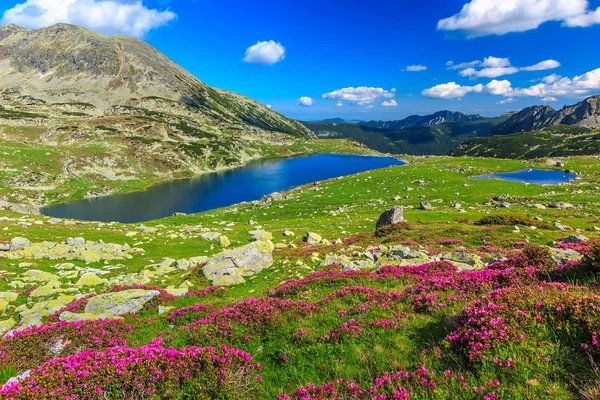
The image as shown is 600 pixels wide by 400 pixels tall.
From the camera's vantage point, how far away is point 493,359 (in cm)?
534

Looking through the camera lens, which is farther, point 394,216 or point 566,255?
point 394,216

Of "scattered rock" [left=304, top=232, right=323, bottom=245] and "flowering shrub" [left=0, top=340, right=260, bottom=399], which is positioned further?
"scattered rock" [left=304, top=232, right=323, bottom=245]

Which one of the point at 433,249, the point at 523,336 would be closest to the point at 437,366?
the point at 523,336

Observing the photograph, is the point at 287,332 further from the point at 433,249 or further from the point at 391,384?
the point at 433,249

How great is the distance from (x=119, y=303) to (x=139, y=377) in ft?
34.1

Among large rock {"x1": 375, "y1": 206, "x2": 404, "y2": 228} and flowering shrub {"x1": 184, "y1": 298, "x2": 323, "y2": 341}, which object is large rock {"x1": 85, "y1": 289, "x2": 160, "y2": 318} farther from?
large rock {"x1": 375, "y1": 206, "x2": 404, "y2": 228}

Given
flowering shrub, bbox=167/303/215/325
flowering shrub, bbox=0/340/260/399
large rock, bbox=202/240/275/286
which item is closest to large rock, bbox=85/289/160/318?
flowering shrub, bbox=167/303/215/325

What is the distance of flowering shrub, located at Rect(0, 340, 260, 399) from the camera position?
5633 mm

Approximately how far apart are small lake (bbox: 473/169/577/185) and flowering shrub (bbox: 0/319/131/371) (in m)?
86.2

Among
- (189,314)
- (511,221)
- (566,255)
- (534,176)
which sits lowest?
(534,176)

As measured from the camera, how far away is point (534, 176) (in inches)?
3049

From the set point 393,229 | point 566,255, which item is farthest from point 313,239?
point 566,255

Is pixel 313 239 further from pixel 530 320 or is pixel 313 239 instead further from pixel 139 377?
pixel 139 377

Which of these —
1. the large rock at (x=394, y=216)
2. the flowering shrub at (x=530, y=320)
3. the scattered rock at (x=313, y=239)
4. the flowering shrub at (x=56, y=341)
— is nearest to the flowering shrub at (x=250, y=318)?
Answer: the flowering shrub at (x=56, y=341)
